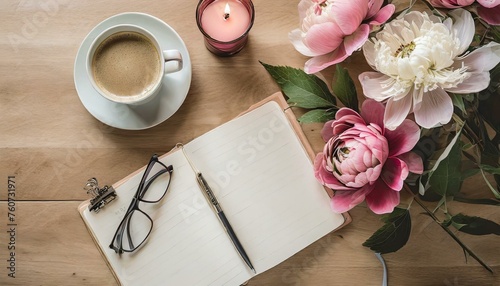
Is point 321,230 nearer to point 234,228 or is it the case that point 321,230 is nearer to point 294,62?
point 234,228

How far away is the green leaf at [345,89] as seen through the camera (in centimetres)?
73

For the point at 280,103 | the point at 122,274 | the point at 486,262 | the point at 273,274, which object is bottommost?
the point at 486,262

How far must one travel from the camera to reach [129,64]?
0.75 m

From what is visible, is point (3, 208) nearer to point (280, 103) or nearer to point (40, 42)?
point (40, 42)

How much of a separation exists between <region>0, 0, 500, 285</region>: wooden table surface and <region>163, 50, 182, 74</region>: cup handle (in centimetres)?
7

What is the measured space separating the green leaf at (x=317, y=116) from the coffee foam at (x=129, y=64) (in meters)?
0.23

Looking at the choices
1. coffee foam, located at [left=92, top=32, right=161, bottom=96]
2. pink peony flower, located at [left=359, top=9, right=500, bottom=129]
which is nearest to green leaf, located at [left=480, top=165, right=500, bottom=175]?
pink peony flower, located at [left=359, top=9, right=500, bottom=129]

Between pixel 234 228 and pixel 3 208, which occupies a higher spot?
pixel 3 208

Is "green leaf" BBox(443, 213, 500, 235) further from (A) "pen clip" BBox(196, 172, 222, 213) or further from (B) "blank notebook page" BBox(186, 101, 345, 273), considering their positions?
(A) "pen clip" BBox(196, 172, 222, 213)

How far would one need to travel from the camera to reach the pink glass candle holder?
76 cm

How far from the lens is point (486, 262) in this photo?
2.60ft

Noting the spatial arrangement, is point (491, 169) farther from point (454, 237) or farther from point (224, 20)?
point (224, 20)

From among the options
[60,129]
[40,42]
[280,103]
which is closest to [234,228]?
[280,103]

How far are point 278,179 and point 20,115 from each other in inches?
16.9
